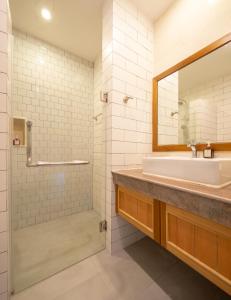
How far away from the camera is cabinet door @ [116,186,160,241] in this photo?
3.41 feet

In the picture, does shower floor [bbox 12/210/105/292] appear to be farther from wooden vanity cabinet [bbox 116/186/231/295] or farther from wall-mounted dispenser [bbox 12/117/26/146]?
wall-mounted dispenser [bbox 12/117/26/146]

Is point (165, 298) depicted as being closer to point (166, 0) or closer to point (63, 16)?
point (166, 0)

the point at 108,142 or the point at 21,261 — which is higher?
the point at 108,142

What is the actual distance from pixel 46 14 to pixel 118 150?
1802 millimetres

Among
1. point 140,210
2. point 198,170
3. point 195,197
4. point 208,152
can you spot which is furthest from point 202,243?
point 208,152

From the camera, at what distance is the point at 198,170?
0.90 meters

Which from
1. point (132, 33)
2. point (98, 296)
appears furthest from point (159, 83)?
point (98, 296)

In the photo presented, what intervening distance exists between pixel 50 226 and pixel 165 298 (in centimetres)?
157

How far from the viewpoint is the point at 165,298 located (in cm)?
104

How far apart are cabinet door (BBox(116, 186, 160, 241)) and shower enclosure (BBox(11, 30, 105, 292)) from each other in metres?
0.29

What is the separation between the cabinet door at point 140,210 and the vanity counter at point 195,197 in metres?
0.11

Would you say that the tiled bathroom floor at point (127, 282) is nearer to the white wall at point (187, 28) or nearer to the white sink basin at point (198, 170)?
the white sink basin at point (198, 170)

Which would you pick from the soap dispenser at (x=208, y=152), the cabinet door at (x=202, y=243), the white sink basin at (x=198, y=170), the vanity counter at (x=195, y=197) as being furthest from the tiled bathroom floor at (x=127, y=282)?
the soap dispenser at (x=208, y=152)

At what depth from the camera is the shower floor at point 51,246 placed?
4.14 ft
